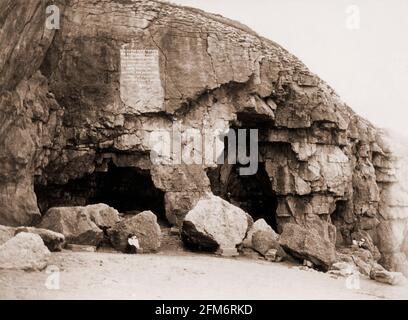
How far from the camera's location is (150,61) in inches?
543

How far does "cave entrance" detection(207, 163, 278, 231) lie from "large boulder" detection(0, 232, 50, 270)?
33.4 feet

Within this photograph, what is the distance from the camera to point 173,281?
7562mm

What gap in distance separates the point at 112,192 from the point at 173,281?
8.26m

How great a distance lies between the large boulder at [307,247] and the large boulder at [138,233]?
273 centimetres

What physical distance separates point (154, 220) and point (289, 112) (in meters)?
7.56

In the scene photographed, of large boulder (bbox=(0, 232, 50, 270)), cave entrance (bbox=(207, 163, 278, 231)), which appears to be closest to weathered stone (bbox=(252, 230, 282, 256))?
large boulder (bbox=(0, 232, 50, 270))

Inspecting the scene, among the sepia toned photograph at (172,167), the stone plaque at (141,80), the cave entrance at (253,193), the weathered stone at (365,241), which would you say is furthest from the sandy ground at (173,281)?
the weathered stone at (365,241)

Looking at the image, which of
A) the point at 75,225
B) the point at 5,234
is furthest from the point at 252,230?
the point at 5,234

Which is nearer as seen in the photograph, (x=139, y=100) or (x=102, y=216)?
(x=102, y=216)

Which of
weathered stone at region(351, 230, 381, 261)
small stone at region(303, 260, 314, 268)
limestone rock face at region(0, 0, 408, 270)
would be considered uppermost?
limestone rock face at region(0, 0, 408, 270)

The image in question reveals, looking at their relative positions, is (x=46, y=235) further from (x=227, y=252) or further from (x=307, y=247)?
(x=307, y=247)

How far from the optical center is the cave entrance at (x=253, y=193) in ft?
58.5

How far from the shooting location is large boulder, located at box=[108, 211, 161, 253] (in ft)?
33.8

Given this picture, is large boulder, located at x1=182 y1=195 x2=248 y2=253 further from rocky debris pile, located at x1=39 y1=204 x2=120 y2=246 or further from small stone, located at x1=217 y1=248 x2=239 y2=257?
rocky debris pile, located at x1=39 y1=204 x2=120 y2=246
